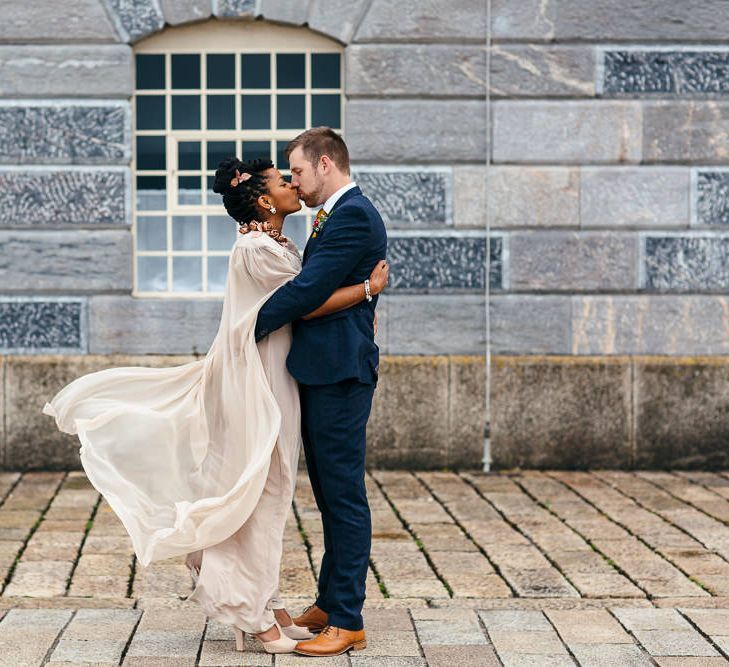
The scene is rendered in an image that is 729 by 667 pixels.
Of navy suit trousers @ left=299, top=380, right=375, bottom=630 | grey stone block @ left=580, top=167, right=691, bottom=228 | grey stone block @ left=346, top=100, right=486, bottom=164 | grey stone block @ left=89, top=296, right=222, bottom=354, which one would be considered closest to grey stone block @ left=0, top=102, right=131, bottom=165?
grey stone block @ left=89, top=296, right=222, bottom=354

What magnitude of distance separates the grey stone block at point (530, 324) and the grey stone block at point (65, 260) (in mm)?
2715

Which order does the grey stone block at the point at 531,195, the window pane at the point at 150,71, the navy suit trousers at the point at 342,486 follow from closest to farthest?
the navy suit trousers at the point at 342,486, the grey stone block at the point at 531,195, the window pane at the point at 150,71

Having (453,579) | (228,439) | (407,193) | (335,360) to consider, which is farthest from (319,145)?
(407,193)

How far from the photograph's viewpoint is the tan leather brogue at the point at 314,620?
5.70 metres

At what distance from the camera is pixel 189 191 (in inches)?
406

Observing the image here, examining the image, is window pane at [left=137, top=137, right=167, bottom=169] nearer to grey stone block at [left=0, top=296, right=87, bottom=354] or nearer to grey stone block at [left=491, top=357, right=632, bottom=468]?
grey stone block at [left=0, top=296, right=87, bottom=354]

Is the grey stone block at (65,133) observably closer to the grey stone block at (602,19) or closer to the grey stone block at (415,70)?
the grey stone block at (415,70)

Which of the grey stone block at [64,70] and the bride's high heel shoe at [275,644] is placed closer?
the bride's high heel shoe at [275,644]

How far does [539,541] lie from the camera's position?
756 cm

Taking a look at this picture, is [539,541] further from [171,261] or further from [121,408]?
[171,261]

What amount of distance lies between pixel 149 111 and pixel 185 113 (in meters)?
0.27

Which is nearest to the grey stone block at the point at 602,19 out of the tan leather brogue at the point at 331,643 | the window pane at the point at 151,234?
the window pane at the point at 151,234

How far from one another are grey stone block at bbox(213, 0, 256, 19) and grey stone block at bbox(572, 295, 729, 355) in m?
3.14

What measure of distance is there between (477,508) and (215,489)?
3.30 meters
